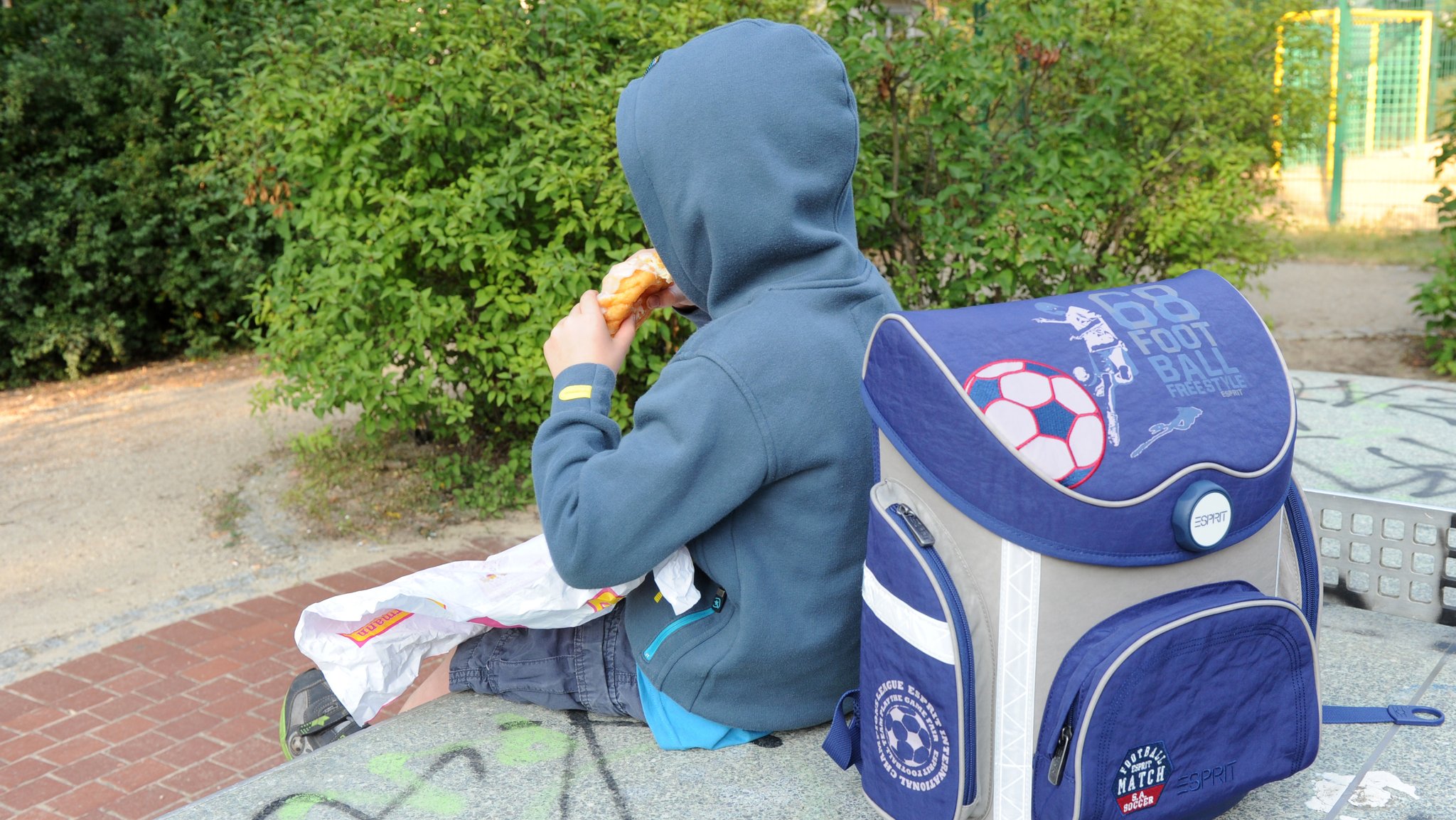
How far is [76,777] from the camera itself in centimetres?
322

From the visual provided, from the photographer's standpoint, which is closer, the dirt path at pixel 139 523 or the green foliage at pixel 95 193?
the dirt path at pixel 139 523

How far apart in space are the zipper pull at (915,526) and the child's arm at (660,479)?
22cm

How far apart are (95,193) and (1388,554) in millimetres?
7791

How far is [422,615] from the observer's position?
2.05 m

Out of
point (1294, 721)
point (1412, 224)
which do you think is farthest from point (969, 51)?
point (1412, 224)

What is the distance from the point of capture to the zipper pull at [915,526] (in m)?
1.47

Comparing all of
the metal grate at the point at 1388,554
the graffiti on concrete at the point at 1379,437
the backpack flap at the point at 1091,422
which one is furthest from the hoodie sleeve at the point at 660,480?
the graffiti on concrete at the point at 1379,437

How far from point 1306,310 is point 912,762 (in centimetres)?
870

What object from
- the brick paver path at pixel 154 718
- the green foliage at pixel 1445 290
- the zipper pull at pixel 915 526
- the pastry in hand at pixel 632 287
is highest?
the pastry in hand at pixel 632 287

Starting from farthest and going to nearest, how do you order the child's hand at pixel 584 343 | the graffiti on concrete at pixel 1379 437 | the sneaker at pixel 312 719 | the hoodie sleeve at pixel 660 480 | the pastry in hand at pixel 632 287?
the graffiti on concrete at pixel 1379 437 < the sneaker at pixel 312 719 < the pastry in hand at pixel 632 287 < the child's hand at pixel 584 343 < the hoodie sleeve at pixel 660 480

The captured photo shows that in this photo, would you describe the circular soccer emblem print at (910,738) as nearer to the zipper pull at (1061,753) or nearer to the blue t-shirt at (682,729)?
the zipper pull at (1061,753)

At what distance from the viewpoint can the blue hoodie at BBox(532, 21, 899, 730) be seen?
1623mm

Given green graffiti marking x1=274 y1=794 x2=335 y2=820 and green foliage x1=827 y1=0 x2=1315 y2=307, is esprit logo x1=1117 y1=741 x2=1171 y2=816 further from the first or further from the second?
green foliage x1=827 y1=0 x2=1315 y2=307

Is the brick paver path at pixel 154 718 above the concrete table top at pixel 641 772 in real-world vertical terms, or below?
below
